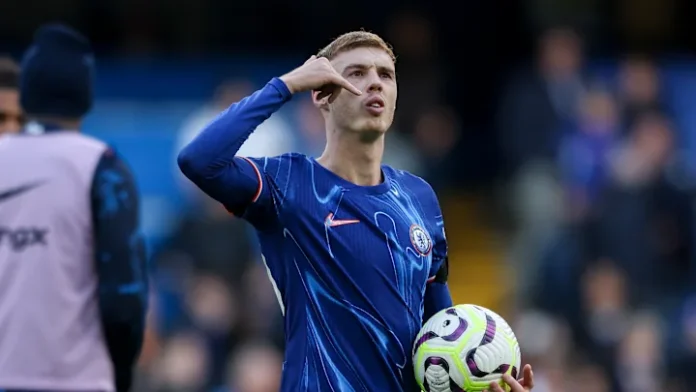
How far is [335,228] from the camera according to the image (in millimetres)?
6695

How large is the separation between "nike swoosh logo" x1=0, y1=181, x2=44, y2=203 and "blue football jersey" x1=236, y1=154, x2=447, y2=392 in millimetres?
913

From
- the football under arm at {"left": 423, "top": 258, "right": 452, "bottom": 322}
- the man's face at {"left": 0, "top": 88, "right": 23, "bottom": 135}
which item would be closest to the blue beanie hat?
the man's face at {"left": 0, "top": 88, "right": 23, "bottom": 135}

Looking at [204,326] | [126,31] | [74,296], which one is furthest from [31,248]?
[126,31]

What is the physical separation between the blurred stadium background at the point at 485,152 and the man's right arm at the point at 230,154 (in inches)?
208

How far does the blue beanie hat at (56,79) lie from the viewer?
6797mm

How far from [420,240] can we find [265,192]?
78 centimetres

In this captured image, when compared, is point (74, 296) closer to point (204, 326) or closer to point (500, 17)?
point (204, 326)

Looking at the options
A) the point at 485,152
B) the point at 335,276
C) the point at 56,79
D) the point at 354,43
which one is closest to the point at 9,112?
the point at 56,79

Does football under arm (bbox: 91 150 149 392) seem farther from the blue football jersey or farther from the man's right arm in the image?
the blue football jersey

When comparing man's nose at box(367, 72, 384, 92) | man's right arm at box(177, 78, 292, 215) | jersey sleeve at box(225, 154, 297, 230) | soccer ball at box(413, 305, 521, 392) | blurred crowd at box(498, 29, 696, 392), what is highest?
man's nose at box(367, 72, 384, 92)

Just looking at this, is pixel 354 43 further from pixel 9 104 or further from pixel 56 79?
pixel 9 104

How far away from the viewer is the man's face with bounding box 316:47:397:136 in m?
6.86

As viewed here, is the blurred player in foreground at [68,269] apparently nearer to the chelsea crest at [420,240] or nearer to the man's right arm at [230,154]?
the man's right arm at [230,154]

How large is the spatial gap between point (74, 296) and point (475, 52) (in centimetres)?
1273
